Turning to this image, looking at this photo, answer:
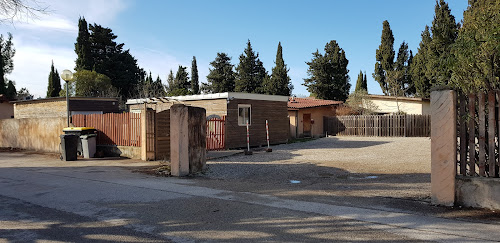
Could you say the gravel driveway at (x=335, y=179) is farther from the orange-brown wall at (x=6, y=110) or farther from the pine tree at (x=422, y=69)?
the orange-brown wall at (x=6, y=110)

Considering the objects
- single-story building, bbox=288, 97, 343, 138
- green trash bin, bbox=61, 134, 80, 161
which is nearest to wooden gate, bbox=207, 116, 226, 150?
green trash bin, bbox=61, 134, 80, 161

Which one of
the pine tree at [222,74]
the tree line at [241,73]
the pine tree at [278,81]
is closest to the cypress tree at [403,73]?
the tree line at [241,73]

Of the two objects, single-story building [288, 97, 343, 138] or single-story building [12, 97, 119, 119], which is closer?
single-story building [12, 97, 119, 119]

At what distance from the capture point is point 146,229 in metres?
5.27

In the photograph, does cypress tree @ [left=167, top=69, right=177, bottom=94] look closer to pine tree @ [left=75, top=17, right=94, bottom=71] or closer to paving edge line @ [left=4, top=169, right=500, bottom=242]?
pine tree @ [left=75, top=17, right=94, bottom=71]

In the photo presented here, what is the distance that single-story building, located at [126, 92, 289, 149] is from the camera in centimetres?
1927

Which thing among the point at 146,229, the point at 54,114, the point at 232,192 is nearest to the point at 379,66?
the point at 54,114

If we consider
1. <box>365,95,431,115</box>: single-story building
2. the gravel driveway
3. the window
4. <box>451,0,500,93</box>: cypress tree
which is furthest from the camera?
<box>365,95,431,115</box>: single-story building

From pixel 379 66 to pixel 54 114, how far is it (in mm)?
36673

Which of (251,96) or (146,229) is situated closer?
(146,229)

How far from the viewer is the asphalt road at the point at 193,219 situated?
16.0 feet

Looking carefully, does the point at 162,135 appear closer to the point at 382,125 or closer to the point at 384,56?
the point at 382,125

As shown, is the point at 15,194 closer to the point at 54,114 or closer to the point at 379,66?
the point at 54,114

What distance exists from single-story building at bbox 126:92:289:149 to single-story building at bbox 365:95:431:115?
16.3 metres
